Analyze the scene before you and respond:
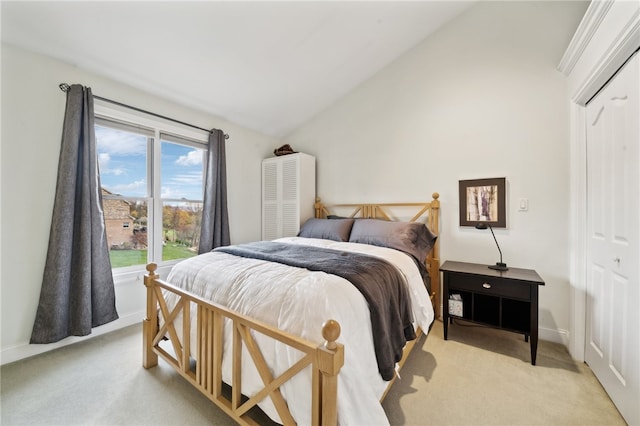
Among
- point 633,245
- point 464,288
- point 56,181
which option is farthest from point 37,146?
point 633,245

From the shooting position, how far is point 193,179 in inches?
124

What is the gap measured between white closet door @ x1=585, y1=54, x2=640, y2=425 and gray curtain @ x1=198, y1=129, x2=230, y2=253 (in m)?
3.39

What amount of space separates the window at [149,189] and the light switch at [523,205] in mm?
3426

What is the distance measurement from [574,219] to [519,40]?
5.45ft

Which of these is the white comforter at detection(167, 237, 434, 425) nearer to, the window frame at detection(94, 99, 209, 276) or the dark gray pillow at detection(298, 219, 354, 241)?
the dark gray pillow at detection(298, 219, 354, 241)

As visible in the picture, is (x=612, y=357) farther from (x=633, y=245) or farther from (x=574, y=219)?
(x=574, y=219)

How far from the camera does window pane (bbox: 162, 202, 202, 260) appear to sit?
2898 millimetres

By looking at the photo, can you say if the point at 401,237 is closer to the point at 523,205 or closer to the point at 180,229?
the point at 523,205

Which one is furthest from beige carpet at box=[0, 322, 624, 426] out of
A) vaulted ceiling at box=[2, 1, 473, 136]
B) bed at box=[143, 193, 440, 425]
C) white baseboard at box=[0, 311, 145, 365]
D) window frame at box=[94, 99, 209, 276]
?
vaulted ceiling at box=[2, 1, 473, 136]

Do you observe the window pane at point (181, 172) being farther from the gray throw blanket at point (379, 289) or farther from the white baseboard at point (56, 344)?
the gray throw blanket at point (379, 289)

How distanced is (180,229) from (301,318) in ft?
8.23

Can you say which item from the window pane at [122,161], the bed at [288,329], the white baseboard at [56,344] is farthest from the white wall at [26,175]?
the bed at [288,329]

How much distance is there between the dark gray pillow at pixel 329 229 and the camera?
9.28 feet

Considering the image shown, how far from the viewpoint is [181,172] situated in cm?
306
